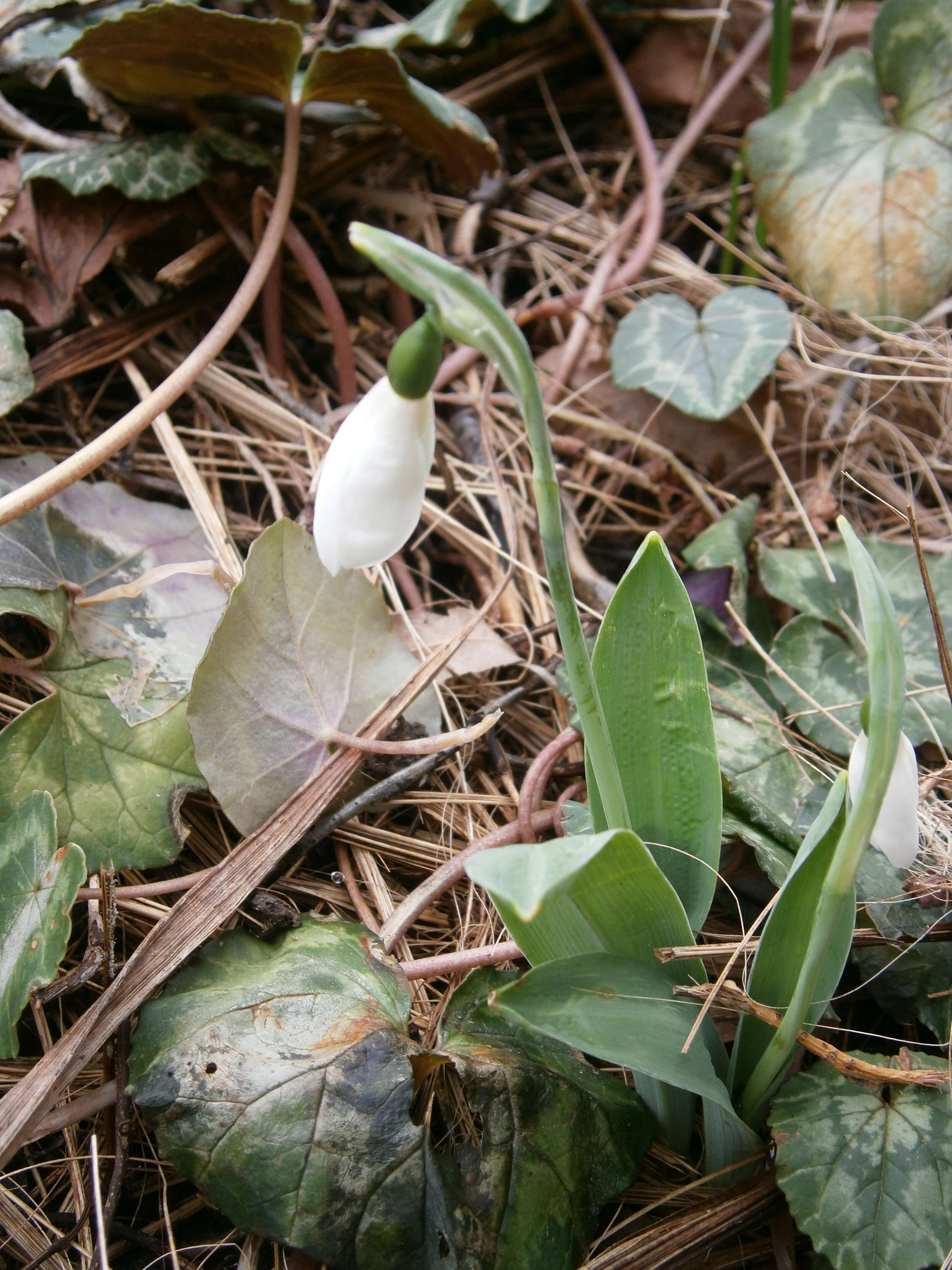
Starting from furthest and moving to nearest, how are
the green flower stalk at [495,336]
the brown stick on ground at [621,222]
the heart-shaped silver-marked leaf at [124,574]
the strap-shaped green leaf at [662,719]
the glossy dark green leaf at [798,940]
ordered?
the brown stick on ground at [621,222]
the heart-shaped silver-marked leaf at [124,574]
the strap-shaped green leaf at [662,719]
the glossy dark green leaf at [798,940]
the green flower stalk at [495,336]

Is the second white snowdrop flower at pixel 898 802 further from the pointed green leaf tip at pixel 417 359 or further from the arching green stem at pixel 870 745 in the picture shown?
the pointed green leaf tip at pixel 417 359

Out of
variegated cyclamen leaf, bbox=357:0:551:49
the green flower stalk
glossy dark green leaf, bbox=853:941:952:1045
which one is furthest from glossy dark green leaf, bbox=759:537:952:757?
variegated cyclamen leaf, bbox=357:0:551:49

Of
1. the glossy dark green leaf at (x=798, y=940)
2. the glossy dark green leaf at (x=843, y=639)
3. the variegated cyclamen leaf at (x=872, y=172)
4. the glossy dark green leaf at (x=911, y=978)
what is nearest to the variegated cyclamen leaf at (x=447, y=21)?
the variegated cyclamen leaf at (x=872, y=172)

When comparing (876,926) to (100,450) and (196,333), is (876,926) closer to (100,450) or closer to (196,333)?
(100,450)

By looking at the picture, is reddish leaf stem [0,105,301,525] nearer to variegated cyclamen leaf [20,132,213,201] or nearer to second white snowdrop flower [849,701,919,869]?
variegated cyclamen leaf [20,132,213,201]

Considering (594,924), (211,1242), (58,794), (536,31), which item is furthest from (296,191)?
(211,1242)

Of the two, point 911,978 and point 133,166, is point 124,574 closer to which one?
point 133,166
